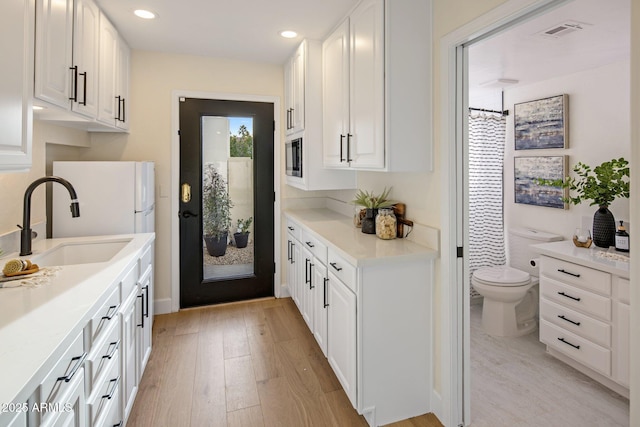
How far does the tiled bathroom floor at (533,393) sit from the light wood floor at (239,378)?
1.36 ft

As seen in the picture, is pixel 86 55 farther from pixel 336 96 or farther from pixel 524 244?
pixel 524 244

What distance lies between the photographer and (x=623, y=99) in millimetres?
2422

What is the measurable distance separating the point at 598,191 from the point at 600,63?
3.31 feet

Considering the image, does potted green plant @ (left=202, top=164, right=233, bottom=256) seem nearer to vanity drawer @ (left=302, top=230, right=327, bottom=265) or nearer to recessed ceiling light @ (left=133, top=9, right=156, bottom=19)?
vanity drawer @ (left=302, top=230, right=327, bottom=265)

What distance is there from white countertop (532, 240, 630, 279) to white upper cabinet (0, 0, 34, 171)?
3014mm

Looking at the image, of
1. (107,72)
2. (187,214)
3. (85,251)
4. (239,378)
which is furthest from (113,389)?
(107,72)

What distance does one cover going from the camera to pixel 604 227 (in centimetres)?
234

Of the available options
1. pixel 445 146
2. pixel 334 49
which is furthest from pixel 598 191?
pixel 334 49

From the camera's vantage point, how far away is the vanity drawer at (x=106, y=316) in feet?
4.03

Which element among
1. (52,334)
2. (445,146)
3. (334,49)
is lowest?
(52,334)

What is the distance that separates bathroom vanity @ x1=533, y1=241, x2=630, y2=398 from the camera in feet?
6.70

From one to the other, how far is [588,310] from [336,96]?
219cm

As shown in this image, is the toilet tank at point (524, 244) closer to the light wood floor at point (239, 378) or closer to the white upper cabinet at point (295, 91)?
the light wood floor at point (239, 378)

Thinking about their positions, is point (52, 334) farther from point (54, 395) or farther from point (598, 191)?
point (598, 191)
